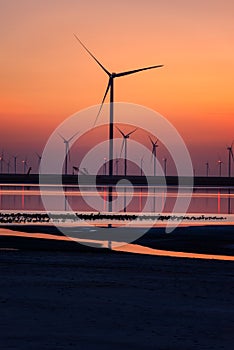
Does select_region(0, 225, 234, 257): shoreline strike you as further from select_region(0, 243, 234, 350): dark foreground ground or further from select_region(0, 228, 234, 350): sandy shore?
select_region(0, 243, 234, 350): dark foreground ground

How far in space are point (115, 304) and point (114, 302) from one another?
0.36 metres

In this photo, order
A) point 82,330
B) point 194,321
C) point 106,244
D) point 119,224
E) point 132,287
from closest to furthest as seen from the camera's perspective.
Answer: point 82,330
point 194,321
point 132,287
point 106,244
point 119,224

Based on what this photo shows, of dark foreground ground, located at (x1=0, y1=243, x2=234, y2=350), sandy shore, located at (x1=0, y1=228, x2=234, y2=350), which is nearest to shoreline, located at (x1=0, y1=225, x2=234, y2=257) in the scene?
sandy shore, located at (x1=0, y1=228, x2=234, y2=350)

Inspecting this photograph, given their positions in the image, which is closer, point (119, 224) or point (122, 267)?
point (122, 267)

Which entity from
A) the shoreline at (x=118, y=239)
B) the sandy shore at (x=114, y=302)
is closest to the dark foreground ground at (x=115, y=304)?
the sandy shore at (x=114, y=302)

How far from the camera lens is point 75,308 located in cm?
2027

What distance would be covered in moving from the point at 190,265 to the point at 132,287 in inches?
321

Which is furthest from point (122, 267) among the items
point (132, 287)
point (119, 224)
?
point (119, 224)

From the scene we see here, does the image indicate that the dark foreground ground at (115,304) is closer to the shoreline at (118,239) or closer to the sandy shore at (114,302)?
the sandy shore at (114,302)

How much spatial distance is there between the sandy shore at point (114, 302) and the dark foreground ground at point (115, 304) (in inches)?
0.8

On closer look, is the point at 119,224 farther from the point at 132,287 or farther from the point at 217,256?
the point at 132,287

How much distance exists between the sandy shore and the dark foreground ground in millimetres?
20

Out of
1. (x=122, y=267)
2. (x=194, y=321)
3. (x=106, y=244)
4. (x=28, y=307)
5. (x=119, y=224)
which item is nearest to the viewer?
(x=194, y=321)

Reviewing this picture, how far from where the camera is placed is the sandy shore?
16438mm
